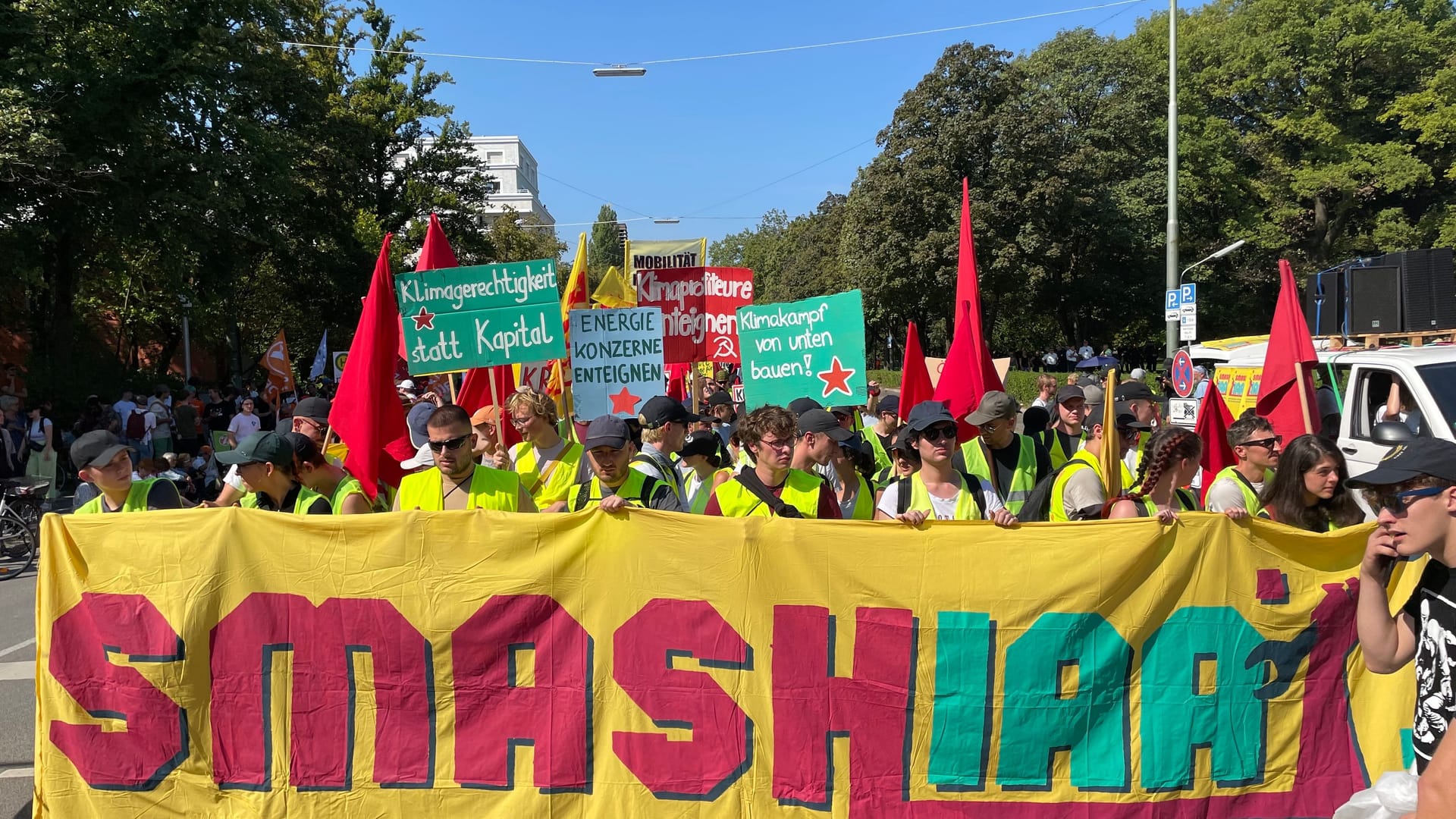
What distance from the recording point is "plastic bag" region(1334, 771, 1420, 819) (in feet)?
7.05

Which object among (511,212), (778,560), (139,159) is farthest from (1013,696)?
(511,212)

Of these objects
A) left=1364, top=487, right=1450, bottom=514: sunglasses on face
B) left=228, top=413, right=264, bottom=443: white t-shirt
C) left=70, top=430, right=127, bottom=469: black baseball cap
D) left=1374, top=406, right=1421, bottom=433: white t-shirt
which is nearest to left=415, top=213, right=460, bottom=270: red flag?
left=70, top=430, right=127, bottom=469: black baseball cap

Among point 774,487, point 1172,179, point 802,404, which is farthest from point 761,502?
point 1172,179

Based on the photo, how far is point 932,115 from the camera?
3612cm

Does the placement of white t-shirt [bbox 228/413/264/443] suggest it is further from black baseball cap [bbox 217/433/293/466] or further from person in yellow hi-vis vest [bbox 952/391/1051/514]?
person in yellow hi-vis vest [bbox 952/391/1051/514]

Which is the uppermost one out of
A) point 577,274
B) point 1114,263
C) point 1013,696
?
point 1114,263

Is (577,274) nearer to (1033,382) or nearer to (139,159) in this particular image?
(139,159)

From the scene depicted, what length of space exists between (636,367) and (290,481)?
121 inches

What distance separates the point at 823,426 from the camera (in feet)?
16.9

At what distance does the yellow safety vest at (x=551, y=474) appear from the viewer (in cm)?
581

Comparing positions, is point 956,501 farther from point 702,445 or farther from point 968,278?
point 968,278

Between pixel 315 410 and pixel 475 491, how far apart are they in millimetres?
2645

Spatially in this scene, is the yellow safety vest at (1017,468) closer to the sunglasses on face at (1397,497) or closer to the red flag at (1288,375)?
the red flag at (1288,375)

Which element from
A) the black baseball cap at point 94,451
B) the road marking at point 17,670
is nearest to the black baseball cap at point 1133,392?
the black baseball cap at point 94,451
